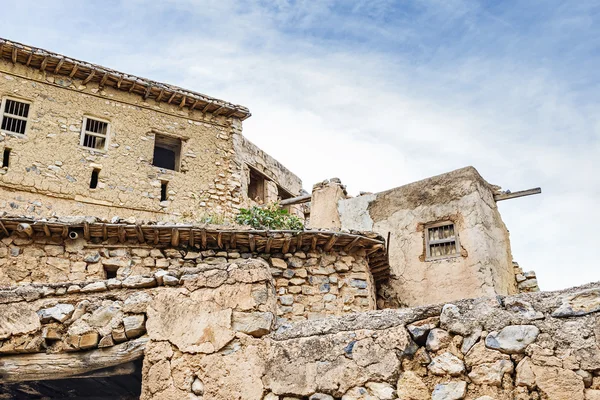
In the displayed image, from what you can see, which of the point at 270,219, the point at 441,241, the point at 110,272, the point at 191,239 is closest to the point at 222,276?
the point at 191,239

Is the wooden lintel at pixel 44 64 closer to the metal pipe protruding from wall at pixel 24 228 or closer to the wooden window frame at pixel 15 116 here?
the wooden window frame at pixel 15 116

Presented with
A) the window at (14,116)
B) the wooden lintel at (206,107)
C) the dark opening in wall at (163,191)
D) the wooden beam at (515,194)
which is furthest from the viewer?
the wooden lintel at (206,107)

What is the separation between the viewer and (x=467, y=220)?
10.3 metres

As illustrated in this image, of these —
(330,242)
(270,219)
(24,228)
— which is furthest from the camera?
(270,219)

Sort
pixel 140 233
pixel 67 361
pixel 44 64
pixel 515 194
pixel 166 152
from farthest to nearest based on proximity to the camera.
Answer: pixel 166 152 < pixel 44 64 < pixel 515 194 < pixel 140 233 < pixel 67 361

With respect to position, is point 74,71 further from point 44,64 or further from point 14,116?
A: point 14,116

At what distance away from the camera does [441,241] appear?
34.1 ft

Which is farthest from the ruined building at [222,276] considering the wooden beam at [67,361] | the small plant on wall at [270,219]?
the small plant on wall at [270,219]

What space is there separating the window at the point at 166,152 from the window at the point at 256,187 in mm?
2379

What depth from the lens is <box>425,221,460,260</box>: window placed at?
33.7ft

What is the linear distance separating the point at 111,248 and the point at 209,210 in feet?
19.9

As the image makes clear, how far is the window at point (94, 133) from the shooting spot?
520 inches

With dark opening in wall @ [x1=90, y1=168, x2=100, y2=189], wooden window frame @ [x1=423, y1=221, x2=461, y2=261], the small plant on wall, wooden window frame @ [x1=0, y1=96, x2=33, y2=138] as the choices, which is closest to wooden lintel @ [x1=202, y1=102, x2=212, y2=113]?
dark opening in wall @ [x1=90, y1=168, x2=100, y2=189]

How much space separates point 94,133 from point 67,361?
10.4m
